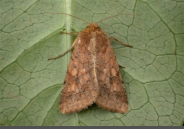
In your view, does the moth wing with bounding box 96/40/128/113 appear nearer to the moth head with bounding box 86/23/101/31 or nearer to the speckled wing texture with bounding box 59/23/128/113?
the speckled wing texture with bounding box 59/23/128/113

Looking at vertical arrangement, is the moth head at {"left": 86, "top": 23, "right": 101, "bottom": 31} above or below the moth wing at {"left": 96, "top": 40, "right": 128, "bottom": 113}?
above

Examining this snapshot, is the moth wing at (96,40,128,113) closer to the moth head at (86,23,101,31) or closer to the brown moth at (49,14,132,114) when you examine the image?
the brown moth at (49,14,132,114)

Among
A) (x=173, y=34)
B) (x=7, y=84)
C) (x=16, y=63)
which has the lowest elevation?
(x=7, y=84)

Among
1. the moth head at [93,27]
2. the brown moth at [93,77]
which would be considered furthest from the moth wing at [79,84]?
the moth head at [93,27]

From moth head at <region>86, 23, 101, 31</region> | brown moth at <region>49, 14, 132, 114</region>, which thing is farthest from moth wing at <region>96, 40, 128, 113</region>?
moth head at <region>86, 23, 101, 31</region>

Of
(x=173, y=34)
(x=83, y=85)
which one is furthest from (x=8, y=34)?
(x=173, y=34)

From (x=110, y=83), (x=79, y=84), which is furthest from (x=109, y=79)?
(x=79, y=84)

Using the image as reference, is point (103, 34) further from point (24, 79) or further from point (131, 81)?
point (24, 79)

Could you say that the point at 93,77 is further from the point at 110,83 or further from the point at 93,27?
the point at 93,27
